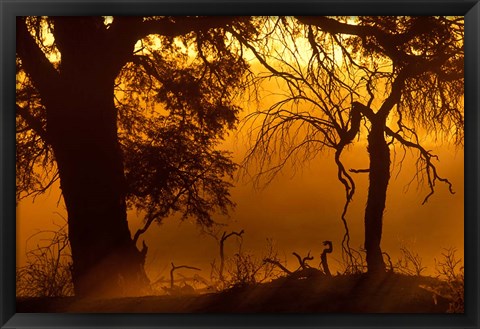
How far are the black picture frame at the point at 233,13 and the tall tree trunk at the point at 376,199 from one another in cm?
29

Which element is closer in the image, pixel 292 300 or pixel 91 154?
pixel 292 300

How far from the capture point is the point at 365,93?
172 inches

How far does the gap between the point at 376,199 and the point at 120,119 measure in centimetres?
138

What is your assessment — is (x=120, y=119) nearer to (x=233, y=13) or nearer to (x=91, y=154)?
(x=91, y=154)

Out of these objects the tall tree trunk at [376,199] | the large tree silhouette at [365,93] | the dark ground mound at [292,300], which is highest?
the large tree silhouette at [365,93]

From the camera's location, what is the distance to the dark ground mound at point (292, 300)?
4.24 meters

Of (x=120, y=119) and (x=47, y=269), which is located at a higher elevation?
(x=120, y=119)

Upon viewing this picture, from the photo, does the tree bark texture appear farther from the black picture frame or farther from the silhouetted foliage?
the black picture frame

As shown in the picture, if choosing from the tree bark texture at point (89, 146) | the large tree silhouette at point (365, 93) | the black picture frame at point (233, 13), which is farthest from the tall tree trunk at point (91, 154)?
the large tree silhouette at point (365, 93)

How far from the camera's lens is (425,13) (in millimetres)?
4305

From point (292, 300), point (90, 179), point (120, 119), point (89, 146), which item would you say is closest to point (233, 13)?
point (120, 119)

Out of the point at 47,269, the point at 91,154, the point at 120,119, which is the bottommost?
the point at 47,269

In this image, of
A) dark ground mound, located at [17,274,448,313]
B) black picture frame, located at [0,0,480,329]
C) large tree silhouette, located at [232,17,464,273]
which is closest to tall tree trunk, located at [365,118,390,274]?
large tree silhouette, located at [232,17,464,273]

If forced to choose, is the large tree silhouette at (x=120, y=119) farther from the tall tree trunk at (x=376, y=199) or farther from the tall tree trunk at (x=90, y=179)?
the tall tree trunk at (x=376, y=199)
